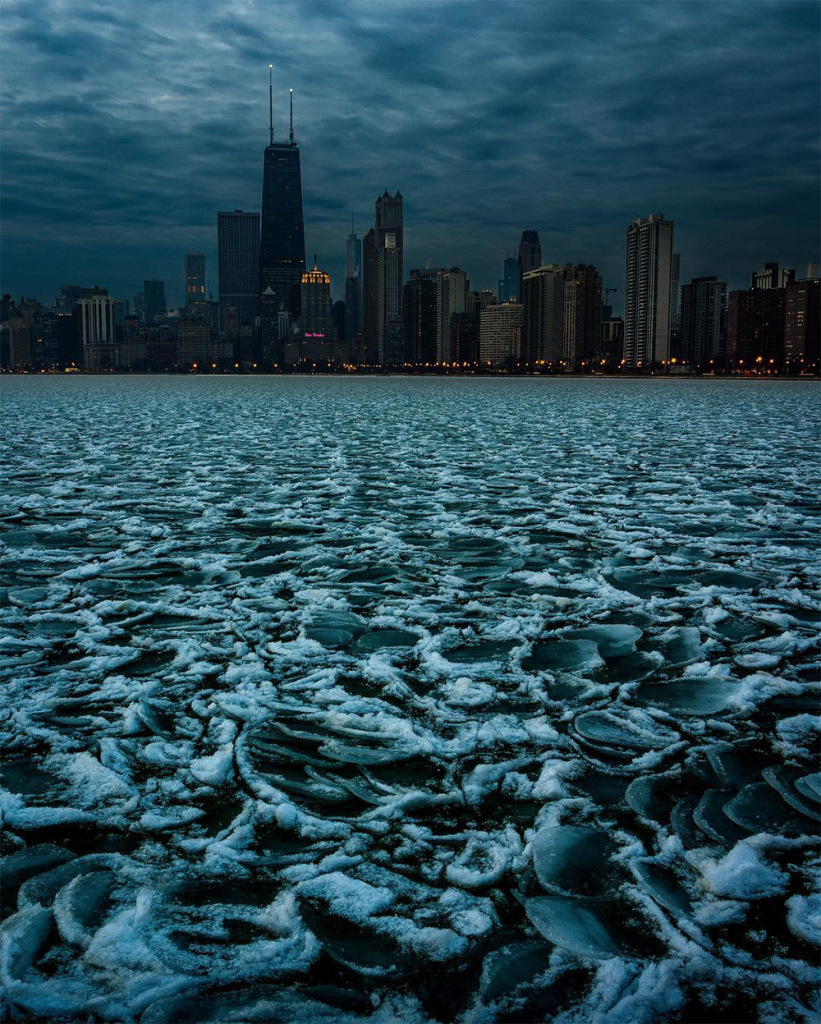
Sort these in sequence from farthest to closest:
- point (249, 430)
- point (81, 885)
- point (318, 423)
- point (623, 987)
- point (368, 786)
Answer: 1. point (318, 423)
2. point (249, 430)
3. point (368, 786)
4. point (81, 885)
5. point (623, 987)

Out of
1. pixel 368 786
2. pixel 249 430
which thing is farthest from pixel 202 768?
pixel 249 430

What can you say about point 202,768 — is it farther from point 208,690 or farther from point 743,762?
point 743,762

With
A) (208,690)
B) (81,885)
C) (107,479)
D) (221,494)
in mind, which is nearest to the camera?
(81,885)

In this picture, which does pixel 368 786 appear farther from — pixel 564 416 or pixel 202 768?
pixel 564 416

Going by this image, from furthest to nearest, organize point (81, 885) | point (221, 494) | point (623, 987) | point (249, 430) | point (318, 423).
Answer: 1. point (318, 423)
2. point (249, 430)
3. point (221, 494)
4. point (81, 885)
5. point (623, 987)

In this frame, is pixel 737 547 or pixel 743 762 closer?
pixel 743 762

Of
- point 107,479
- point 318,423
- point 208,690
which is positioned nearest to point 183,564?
point 208,690
